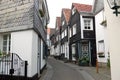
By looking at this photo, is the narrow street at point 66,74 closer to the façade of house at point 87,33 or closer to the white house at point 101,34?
the white house at point 101,34

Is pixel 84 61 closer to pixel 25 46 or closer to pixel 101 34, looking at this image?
pixel 101 34

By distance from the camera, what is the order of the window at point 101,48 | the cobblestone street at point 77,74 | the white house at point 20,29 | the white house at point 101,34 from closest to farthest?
the white house at point 20,29
the cobblestone street at point 77,74
the white house at point 101,34
the window at point 101,48

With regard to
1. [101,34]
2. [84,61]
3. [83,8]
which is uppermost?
[83,8]

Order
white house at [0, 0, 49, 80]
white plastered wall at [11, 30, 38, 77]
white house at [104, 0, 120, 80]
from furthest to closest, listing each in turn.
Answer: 1. white house at [0, 0, 49, 80]
2. white plastered wall at [11, 30, 38, 77]
3. white house at [104, 0, 120, 80]

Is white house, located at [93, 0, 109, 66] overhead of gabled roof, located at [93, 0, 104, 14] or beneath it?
beneath

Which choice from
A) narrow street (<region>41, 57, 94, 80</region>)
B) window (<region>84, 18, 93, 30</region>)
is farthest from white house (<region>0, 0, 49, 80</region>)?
window (<region>84, 18, 93, 30</region>)

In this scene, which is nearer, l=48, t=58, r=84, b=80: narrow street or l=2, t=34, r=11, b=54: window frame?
l=2, t=34, r=11, b=54: window frame

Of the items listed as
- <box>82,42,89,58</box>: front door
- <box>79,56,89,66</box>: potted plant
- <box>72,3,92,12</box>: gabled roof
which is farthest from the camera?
<box>72,3,92,12</box>: gabled roof

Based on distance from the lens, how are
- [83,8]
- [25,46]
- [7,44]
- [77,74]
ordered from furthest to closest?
[83,8] → [77,74] → [7,44] → [25,46]

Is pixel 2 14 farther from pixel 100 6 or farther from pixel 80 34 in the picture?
pixel 80 34

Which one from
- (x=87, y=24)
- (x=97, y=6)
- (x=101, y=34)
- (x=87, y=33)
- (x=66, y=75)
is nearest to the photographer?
(x=66, y=75)

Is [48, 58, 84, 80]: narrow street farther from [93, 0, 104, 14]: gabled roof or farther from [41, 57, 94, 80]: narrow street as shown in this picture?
[93, 0, 104, 14]: gabled roof

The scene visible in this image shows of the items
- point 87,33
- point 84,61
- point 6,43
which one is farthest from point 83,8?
point 6,43

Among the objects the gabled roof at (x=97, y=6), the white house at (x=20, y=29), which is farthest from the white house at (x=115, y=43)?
the gabled roof at (x=97, y=6)
